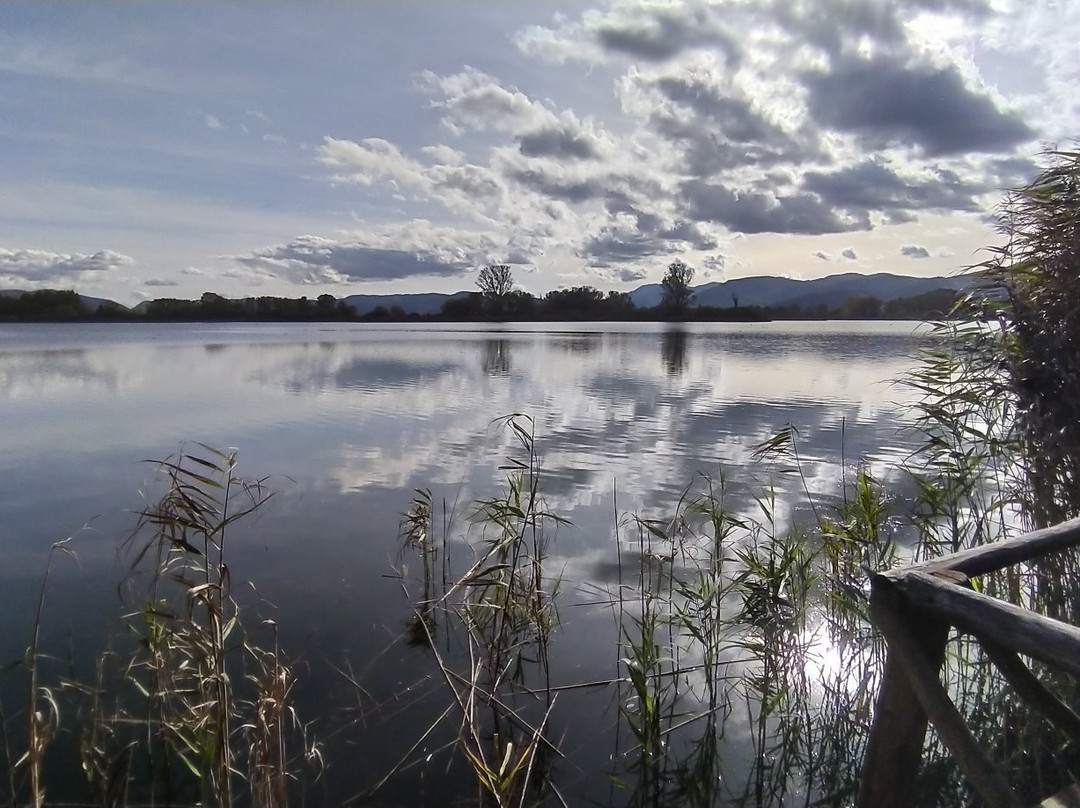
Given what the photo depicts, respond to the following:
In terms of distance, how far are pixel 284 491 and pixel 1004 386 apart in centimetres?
1041

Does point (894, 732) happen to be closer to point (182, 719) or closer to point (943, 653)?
point (943, 653)

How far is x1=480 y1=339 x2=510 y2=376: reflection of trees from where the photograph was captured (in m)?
31.9

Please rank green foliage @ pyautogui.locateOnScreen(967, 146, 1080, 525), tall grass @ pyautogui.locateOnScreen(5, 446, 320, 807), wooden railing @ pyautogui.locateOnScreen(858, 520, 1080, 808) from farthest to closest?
green foliage @ pyautogui.locateOnScreen(967, 146, 1080, 525) < tall grass @ pyautogui.locateOnScreen(5, 446, 320, 807) < wooden railing @ pyautogui.locateOnScreen(858, 520, 1080, 808)

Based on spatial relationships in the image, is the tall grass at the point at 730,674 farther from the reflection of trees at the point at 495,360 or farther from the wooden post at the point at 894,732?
the reflection of trees at the point at 495,360

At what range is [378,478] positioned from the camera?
12.7 meters

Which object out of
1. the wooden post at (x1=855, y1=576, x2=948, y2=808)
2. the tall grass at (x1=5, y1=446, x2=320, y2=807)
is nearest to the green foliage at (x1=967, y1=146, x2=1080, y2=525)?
the wooden post at (x1=855, y1=576, x2=948, y2=808)

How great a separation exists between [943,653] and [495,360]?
1404 inches

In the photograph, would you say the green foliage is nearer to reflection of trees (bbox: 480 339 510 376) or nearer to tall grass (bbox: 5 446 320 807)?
tall grass (bbox: 5 446 320 807)

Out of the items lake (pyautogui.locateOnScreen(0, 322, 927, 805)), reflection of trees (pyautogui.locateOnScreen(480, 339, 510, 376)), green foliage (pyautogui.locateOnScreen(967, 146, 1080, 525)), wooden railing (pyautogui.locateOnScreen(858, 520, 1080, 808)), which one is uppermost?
green foliage (pyautogui.locateOnScreen(967, 146, 1080, 525))

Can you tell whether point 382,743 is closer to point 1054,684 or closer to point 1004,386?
point 1054,684

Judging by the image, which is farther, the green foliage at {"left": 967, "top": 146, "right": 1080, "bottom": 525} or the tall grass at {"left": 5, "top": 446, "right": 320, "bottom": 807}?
the green foliage at {"left": 967, "top": 146, "right": 1080, "bottom": 525}

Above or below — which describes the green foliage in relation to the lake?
above

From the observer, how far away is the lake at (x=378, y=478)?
5.95m

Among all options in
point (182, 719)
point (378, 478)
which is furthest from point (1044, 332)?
point (378, 478)
